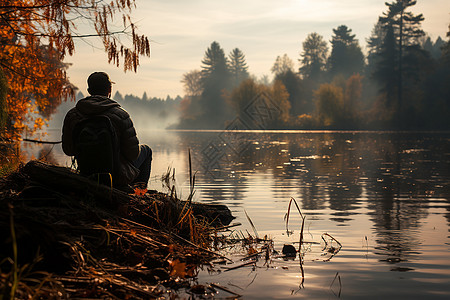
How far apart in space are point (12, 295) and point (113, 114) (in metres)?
3.04

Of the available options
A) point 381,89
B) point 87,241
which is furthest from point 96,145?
point 381,89

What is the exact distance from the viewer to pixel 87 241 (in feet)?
15.8

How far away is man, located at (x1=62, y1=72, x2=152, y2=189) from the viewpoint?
19.4 ft

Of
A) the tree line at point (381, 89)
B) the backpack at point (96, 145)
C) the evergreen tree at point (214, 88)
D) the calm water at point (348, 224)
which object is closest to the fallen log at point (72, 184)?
the backpack at point (96, 145)

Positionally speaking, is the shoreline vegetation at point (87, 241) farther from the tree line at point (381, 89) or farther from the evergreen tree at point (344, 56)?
the evergreen tree at point (344, 56)

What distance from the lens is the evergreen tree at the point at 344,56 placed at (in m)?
95.1

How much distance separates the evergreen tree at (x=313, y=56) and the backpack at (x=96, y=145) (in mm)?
99870

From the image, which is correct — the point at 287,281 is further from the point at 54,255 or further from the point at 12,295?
the point at 12,295

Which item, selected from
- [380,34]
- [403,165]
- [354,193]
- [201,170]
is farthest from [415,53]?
[354,193]

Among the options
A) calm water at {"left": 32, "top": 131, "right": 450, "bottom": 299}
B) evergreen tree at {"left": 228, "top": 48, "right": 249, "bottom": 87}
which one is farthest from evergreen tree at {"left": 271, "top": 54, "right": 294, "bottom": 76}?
calm water at {"left": 32, "top": 131, "right": 450, "bottom": 299}

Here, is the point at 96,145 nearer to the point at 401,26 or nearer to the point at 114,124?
the point at 114,124

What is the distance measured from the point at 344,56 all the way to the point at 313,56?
36.2 ft

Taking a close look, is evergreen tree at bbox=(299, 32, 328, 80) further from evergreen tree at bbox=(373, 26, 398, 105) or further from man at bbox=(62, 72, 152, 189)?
man at bbox=(62, 72, 152, 189)

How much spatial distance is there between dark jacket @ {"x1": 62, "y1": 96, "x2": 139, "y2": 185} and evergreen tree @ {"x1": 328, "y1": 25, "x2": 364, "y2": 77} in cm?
9209
